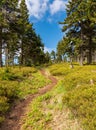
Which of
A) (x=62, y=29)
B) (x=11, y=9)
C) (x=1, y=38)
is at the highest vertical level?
(x=11, y=9)

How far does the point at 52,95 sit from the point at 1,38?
67.0ft

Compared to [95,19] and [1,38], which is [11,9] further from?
[95,19]

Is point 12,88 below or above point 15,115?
above

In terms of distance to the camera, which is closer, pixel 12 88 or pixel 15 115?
pixel 15 115

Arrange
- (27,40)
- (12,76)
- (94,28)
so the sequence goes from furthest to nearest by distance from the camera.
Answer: (27,40)
(94,28)
(12,76)

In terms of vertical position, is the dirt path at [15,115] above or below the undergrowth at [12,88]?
below

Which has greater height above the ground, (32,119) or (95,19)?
(95,19)

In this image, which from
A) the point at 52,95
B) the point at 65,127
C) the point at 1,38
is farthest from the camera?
the point at 1,38

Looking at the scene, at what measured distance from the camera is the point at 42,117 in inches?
388

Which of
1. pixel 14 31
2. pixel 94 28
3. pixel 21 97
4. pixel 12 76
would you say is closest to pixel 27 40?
pixel 14 31

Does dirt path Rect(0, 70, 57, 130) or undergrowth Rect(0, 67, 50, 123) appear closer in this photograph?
dirt path Rect(0, 70, 57, 130)

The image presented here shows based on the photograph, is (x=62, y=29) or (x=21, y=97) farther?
(x=62, y=29)

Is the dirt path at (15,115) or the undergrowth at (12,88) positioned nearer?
the dirt path at (15,115)

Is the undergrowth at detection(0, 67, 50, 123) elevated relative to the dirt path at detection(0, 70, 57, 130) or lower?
elevated
